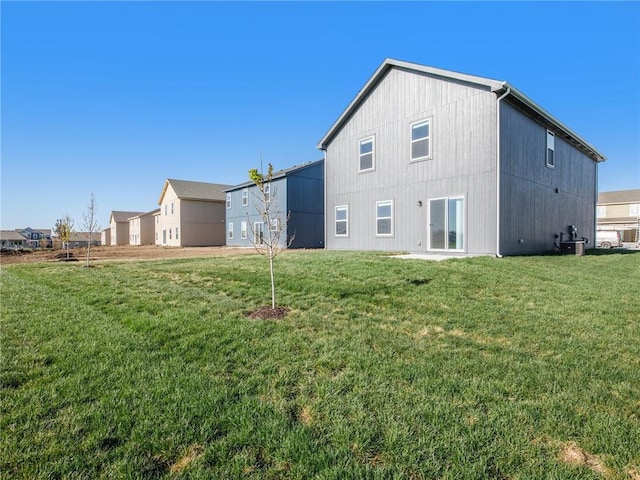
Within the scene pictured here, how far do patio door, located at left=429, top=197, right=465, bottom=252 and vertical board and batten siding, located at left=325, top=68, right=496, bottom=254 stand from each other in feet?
0.69

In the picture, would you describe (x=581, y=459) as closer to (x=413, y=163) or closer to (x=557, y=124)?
(x=413, y=163)

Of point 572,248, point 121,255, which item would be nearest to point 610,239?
point 572,248

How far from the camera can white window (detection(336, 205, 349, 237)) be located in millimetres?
15250

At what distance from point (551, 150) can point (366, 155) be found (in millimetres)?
8366

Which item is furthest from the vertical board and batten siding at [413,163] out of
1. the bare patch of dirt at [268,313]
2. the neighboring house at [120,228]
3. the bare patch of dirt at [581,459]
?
the neighboring house at [120,228]

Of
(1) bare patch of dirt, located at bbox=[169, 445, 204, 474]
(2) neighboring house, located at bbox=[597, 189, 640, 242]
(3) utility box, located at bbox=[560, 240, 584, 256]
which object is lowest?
(1) bare patch of dirt, located at bbox=[169, 445, 204, 474]

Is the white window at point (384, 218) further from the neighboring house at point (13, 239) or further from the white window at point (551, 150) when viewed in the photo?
the neighboring house at point (13, 239)

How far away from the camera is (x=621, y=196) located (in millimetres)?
39781

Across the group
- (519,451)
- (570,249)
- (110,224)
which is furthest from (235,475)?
(110,224)

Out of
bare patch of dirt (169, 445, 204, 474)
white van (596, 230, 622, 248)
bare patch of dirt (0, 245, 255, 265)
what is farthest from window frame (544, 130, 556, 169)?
white van (596, 230, 622, 248)

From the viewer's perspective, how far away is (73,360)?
326 centimetres

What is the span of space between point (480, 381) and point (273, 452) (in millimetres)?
1931

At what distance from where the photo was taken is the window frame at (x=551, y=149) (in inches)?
536

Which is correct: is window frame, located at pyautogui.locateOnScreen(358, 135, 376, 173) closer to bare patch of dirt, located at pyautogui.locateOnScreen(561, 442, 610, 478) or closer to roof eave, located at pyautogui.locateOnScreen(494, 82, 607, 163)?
roof eave, located at pyautogui.locateOnScreen(494, 82, 607, 163)
